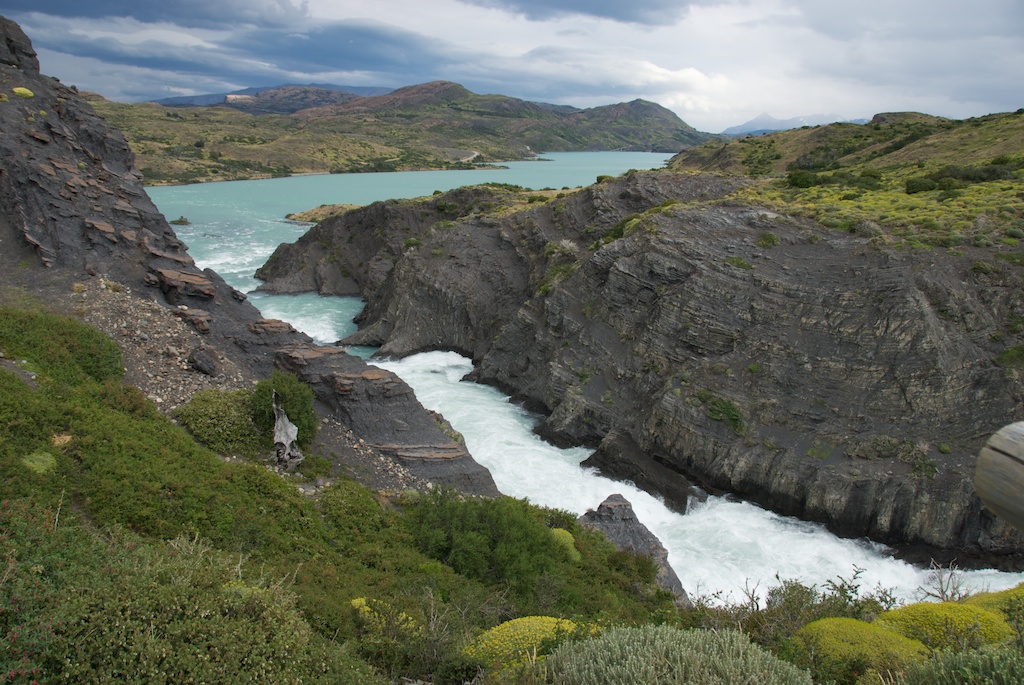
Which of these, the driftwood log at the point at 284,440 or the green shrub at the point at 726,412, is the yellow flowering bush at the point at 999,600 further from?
the driftwood log at the point at 284,440

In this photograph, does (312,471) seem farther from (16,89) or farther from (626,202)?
(626,202)

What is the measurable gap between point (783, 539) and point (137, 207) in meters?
28.7

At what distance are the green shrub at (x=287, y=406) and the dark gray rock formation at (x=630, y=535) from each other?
8.18 m

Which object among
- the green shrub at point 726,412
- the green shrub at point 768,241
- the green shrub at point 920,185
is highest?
the green shrub at point 920,185

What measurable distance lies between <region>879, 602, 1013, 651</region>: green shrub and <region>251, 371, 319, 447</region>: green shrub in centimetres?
1322

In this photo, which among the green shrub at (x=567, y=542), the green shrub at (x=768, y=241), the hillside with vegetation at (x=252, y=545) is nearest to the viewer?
the hillside with vegetation at (x=252, y=545)

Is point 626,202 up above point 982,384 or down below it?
above

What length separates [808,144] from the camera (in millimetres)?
60312

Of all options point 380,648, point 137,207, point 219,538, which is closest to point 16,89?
point 137,207

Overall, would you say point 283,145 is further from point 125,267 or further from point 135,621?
point 135,621

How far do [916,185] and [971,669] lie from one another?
3470 centimetres

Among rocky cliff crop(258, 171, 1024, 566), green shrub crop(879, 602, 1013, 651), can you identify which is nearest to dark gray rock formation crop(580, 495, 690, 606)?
rocky cliff crop(258, 171, 1024, 566)

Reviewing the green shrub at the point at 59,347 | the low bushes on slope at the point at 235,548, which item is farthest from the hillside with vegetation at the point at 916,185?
the green shrub at the point at 59,347

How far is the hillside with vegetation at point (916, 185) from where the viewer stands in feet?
85.7
